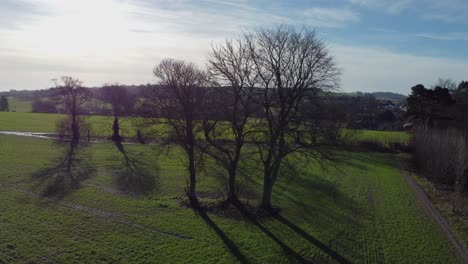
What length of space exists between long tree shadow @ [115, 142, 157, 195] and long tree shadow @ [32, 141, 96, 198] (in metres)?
3.12

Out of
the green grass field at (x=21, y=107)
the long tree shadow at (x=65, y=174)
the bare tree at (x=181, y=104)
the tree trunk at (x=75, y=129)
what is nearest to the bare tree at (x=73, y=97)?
the tree trunk at (x=75, y=129)

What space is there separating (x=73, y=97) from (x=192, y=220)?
46532 mm

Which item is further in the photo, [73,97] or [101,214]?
[73,97]

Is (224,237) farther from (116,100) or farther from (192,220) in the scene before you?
(116,100)

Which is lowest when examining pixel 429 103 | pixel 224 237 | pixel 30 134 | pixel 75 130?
pixel 224 237

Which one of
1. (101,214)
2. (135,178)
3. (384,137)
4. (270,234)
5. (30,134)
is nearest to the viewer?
(270,234)

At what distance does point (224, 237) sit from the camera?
61.7 feet

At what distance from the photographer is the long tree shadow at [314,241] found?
17.0 m

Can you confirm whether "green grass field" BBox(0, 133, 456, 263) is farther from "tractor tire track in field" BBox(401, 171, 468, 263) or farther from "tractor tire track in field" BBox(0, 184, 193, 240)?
"tractor tire track in field" BBox(401, 171, 468, 263)

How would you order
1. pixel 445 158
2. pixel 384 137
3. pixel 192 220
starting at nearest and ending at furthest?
pixel 192 220, pixel 445 158, pixel 384 137

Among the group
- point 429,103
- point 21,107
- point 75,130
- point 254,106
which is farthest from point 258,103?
point 21,107

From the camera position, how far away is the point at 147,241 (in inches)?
695

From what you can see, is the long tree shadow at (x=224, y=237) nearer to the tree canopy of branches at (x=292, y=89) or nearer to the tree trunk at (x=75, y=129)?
the tree canopy of branches at (x=292, y=89)

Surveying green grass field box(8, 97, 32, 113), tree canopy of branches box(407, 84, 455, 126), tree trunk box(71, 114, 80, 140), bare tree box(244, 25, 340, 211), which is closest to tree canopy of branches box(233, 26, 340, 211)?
bare tree box(244, 25, 340, 211)
